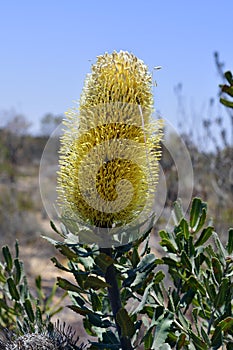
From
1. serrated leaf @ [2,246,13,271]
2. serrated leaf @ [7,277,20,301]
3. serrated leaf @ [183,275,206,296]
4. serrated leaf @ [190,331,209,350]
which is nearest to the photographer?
serrated leaf @ [190,331,209,350]

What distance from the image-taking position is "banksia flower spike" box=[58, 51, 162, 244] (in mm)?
1312

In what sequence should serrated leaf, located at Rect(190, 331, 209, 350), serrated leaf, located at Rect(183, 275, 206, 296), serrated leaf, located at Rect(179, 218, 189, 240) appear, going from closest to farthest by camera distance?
serrated leaf, located at Rect(190, 331, 209, 350) → serrated leaf, located at Rect(183, 275, 206, 296) → serrated leaf, located at Rect(179, 218, 189, 240)

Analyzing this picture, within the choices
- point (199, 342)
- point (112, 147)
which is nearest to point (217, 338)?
point (199, 342)

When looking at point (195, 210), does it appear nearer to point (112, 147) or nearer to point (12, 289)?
point (112, 147)

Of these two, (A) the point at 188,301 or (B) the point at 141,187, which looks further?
(A) the point at 188,301

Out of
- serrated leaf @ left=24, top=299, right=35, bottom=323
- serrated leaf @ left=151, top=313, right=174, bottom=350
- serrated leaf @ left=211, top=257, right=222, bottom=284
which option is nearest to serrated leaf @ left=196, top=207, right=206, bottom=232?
serrated leaf @ left=211, top=257, right=222, bottom=284

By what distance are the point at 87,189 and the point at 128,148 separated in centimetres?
16

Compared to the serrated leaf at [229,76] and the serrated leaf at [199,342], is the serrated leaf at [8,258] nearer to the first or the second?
the serrated leaf at [199,342]

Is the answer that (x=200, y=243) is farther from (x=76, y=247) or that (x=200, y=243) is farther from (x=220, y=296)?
(x=76, y=247)

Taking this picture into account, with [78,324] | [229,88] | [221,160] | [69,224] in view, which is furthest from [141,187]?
[221,160]

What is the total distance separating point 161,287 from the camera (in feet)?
5.79

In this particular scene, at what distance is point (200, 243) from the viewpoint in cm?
168

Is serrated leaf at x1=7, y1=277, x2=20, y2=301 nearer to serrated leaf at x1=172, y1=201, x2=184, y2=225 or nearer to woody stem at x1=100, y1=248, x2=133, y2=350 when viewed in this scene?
woody stem at x1=100, y1=248, x2=133, y2=350

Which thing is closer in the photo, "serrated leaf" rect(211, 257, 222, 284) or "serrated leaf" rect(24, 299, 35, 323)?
"serrated leaf" rect(211, 257, 222, 284)
